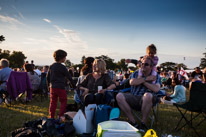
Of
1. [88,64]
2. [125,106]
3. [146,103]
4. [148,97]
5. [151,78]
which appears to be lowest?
[125,106]

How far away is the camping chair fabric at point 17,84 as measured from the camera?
5203 mm

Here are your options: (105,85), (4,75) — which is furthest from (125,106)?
(4,75)

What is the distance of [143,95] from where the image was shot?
10.9 feet

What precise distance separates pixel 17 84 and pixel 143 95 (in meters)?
4.22

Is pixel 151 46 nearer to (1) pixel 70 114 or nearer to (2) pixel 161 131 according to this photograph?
(2) pixel 161 131

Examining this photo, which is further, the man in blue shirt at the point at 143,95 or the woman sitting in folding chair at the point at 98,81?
the woman sitting in folding chair at the point at 98,81

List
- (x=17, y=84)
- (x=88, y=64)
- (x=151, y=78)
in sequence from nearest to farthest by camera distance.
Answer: (x=151, y=78)
(x=88, y=64)
(x=17, y=84)

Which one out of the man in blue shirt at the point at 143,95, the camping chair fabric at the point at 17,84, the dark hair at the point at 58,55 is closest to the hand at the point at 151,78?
the man in blue shirt at the point at 143,95

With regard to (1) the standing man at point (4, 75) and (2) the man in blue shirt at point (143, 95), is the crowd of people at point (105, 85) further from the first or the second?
(1) the standing man at point (4, 75)

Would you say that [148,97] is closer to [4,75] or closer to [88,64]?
[88,64]

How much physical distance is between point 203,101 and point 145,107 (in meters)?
1.05

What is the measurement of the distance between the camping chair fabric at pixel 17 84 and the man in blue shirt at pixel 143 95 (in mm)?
3639

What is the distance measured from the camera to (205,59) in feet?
166

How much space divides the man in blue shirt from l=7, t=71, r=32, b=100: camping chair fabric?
3.64 metres
